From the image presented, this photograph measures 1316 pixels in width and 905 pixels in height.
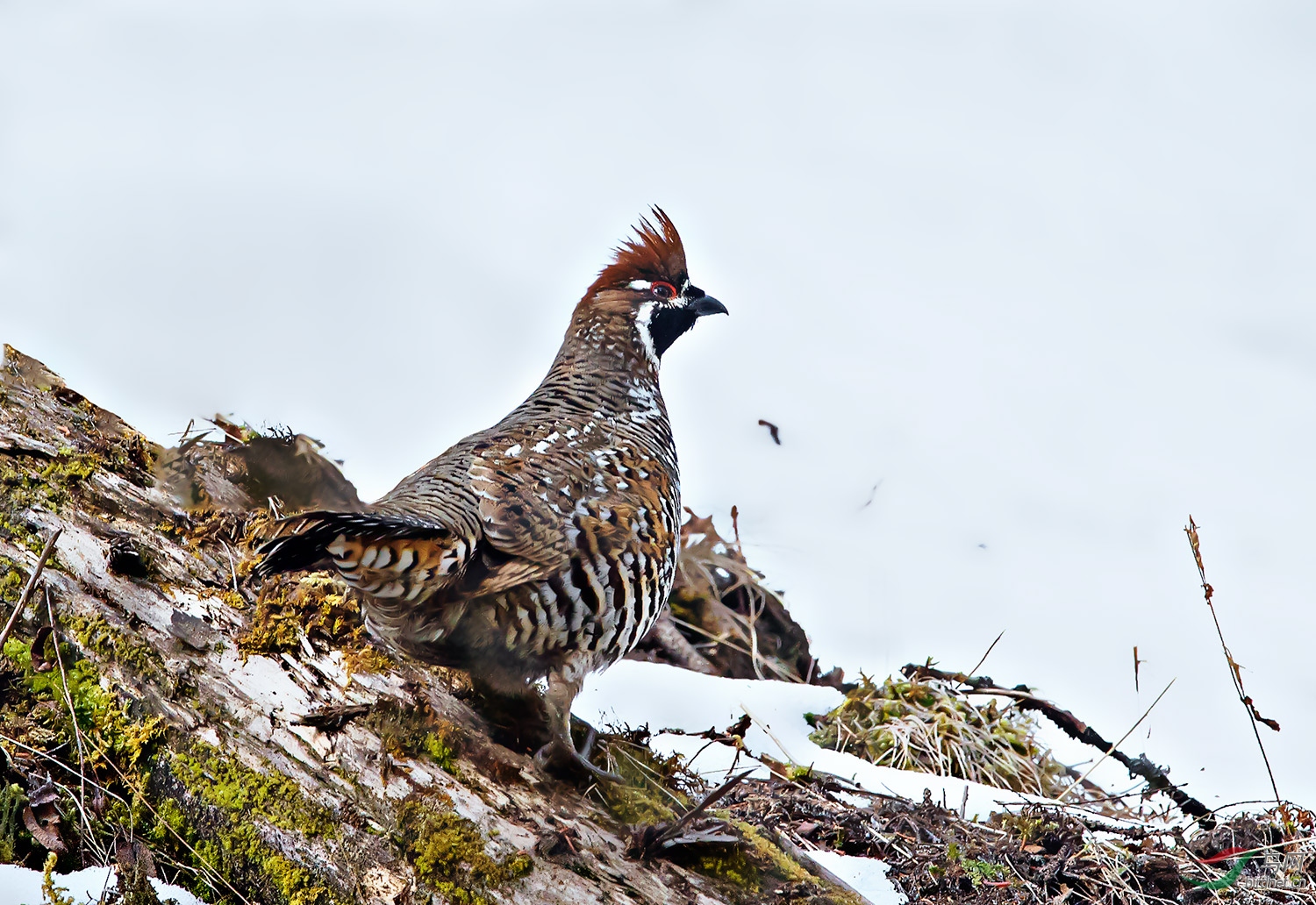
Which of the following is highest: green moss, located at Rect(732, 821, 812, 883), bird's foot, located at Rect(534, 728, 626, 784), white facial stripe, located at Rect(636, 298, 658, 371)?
white facial stripe, located at Rect(636, 298, 658, 371)

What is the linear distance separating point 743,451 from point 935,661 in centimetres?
289

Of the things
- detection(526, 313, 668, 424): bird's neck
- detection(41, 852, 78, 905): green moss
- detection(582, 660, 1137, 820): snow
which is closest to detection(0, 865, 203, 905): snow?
detection(41, 852, 78, 905): green moss

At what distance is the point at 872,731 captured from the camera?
4.77 m

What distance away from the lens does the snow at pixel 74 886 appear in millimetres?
2254

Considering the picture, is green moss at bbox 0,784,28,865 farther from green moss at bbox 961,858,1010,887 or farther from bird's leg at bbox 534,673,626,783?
green moss at bbox 961,858,1010,887

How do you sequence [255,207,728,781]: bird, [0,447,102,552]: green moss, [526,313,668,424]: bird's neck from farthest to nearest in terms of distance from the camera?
[526,313,668,424]: bird's neck < [0,447,102,552]: green moss < [255,207,728,781]: bird

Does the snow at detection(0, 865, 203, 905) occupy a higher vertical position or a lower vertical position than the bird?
lower

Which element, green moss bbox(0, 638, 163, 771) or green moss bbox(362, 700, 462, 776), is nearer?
green moss bbox(0, 638, 163, 771)

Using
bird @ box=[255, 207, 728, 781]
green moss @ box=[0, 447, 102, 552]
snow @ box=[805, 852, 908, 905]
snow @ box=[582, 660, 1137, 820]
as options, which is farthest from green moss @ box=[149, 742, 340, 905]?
snow @ box=[805, 852, 908, 905]

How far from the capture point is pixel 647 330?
4477 millimetres

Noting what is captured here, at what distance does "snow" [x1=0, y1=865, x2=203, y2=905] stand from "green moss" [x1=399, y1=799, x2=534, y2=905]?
1.73 feet

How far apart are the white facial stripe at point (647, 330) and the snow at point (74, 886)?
9.31 ft

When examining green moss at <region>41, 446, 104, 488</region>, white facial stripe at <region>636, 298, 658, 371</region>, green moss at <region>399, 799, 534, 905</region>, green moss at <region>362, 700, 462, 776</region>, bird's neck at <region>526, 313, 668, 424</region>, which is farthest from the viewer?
white facial stripe at <region>636, 298, 658, 371</region>

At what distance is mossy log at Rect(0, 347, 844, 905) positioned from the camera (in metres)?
2.35
